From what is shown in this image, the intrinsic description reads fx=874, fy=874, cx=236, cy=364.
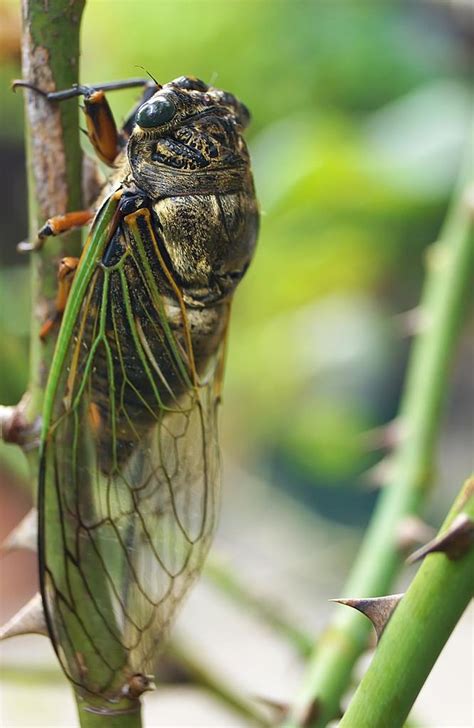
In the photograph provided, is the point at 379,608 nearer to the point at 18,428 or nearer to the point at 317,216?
the point at 18,428

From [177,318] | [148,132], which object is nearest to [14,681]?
[177,318]

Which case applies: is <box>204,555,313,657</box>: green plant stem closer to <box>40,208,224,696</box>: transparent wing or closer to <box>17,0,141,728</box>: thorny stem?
<box>40,208,224,696</box>: transparent wing

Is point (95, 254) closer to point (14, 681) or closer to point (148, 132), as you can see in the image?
point (148, 132)

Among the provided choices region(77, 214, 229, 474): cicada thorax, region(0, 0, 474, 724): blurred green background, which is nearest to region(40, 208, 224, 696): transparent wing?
region(77, 214, 229, 474): cicada thorax

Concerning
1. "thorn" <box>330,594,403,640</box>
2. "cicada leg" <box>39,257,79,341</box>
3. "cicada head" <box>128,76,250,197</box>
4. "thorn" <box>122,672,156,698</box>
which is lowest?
"thorn" <box>122,672,156,698</box>

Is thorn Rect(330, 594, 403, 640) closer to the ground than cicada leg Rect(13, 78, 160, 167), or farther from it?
closer to the ground

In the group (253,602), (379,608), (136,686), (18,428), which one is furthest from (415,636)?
(253,602)
